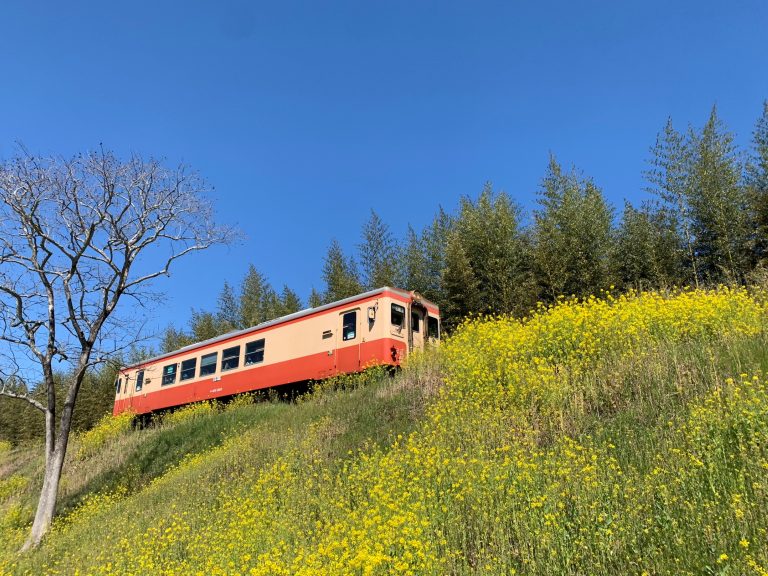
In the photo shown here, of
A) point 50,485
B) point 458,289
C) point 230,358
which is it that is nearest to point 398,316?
point 230,358

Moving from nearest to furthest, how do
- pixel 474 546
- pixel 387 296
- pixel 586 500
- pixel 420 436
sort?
1. pixel 586 500
2. pixel 474 546
3. pixel 420 436
4. pixel 387 296

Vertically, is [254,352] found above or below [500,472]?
above

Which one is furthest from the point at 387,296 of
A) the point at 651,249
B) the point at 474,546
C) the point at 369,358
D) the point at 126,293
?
the point at 651,249

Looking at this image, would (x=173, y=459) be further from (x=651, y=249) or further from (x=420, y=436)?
(x=651, y=249)

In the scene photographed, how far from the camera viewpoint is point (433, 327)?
14.7 metres

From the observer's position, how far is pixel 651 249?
17625 millimetres

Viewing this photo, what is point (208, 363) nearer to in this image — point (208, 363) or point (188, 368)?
point (208, 363)

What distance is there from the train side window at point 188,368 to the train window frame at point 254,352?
2804 mm

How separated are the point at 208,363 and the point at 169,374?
8.33 ft

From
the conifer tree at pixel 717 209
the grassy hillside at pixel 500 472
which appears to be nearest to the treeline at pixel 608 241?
the conifer tree at pixel 717 209

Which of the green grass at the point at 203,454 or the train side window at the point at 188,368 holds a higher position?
the train side window at the point at 188,368

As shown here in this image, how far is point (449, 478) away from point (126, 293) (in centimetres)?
919

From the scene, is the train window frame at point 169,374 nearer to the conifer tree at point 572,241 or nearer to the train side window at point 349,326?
the train side window at point 349,326

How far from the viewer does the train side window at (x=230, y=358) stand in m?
15.8
